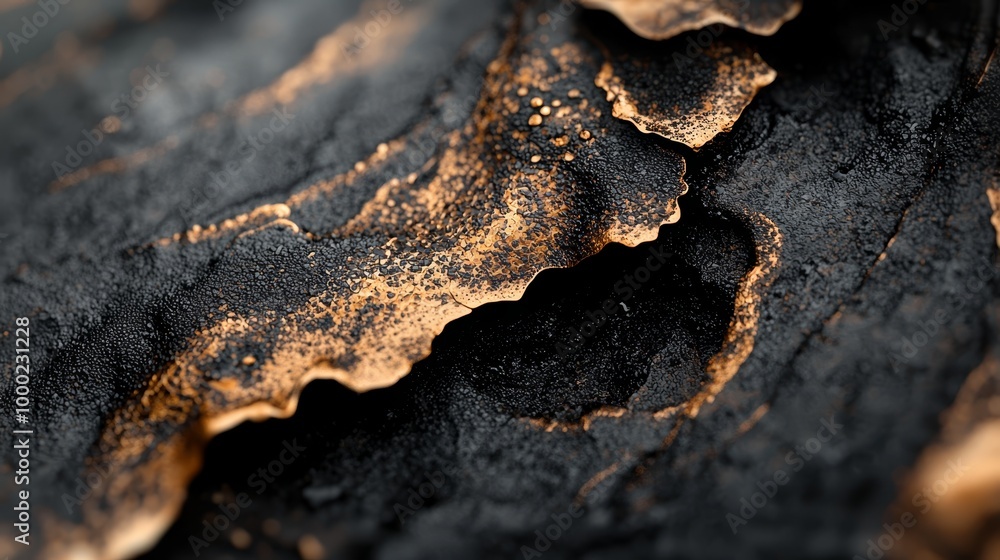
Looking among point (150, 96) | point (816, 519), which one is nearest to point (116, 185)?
point (150, 96)

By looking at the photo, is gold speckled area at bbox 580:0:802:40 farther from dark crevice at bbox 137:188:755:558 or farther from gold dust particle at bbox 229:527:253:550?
gold dust particle at bbox 229:527:253:550

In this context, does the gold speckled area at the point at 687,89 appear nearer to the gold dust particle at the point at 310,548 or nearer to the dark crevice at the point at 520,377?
the dark crevice at the point at 520,377

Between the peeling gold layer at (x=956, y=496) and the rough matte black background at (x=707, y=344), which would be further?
the rough matte black background at (x=707, y=344)

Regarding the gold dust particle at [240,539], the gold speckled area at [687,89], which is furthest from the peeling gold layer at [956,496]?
the gold dust particle at [240,539]

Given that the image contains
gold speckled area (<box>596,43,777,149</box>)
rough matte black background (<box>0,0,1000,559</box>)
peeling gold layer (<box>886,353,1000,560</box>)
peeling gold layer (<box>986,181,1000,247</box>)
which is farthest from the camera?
gold speckled area (<box>596,43,777,149</box>)

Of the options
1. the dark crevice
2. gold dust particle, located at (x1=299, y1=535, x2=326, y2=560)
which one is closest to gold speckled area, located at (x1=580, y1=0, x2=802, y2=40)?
the dark crevice

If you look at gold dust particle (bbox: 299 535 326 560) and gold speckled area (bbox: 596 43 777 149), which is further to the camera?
gold speckled area (bbox: 596 43 777 149)

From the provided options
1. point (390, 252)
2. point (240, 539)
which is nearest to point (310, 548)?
point (240, 539)
